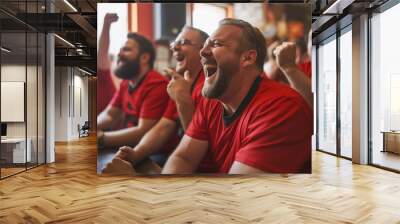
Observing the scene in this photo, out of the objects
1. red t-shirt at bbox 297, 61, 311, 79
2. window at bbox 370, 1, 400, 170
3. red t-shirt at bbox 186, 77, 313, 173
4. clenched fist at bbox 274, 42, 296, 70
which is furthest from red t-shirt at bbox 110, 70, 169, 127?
window at bbox 370, 1, 400, 170

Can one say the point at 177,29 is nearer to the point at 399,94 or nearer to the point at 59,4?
the point at 59,4

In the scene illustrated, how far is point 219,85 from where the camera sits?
247 inches

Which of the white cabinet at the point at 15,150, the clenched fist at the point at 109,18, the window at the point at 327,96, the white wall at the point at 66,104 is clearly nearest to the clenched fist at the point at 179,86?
the clenched fist at the point at 109,18

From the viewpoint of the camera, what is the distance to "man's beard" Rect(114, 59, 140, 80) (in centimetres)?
638

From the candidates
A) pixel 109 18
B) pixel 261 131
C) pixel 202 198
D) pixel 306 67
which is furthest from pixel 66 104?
pixel 202 198

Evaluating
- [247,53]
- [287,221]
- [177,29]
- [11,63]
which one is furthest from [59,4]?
[287,221]

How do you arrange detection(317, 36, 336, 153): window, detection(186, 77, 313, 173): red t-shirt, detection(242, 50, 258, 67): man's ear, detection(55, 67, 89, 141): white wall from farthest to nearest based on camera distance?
detection(55, 67, 89, 141): white wall
detection(317, 36, 336, 153): window
detection(242, 50, 258, 67): man's ear
detection(186, 77, 313, 173): red t-shirt

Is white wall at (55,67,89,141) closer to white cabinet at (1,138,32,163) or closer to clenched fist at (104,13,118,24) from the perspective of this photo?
white cabinet at (1,138,32,163)

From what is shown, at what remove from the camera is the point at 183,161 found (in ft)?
20.8

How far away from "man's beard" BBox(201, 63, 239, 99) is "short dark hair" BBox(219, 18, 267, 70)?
0.45 meters

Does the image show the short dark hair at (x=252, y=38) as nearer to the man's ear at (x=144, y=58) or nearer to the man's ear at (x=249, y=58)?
the man's ear at (x=249, y=58)

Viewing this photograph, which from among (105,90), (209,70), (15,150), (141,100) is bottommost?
(15,150)

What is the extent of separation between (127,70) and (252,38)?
204 centimetres

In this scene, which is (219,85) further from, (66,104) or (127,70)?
(66,104)
